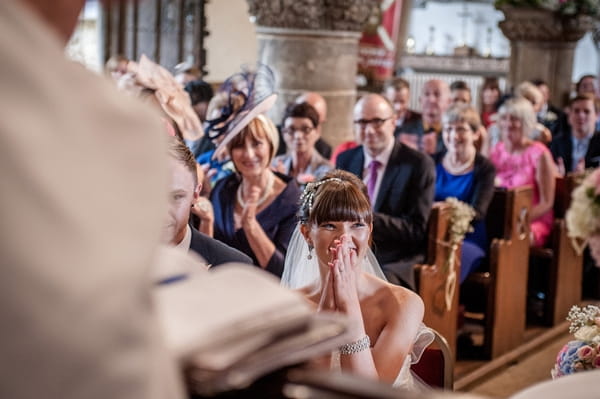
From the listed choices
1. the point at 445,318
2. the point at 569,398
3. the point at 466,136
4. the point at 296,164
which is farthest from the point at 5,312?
the point at 466,136

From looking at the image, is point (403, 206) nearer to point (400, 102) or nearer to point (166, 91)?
point (166, 91)

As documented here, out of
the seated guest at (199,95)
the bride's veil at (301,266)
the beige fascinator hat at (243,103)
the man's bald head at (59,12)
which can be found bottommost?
the bride's veil at (301,266)

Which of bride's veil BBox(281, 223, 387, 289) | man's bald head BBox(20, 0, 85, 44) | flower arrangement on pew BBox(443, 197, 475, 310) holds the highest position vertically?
man's bald head BBox(20, 0, 85, 44)

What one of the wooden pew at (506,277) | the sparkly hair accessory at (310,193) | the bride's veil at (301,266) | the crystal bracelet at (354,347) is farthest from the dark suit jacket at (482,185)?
the crystal bracelet at (354,347)

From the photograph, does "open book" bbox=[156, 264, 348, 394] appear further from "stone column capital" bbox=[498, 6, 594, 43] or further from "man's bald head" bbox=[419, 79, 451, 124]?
"stone column capital" bbox=[498, 6, 594, 43]

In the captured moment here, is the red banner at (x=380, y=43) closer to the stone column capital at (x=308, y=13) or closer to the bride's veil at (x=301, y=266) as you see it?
the stone column capital at (x=308, y=13)

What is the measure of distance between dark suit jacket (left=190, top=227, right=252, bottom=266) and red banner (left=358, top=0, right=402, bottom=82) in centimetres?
639

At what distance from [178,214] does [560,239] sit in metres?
3.80

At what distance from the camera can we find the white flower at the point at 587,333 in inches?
105

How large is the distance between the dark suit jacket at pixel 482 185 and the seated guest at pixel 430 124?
1.18 meters

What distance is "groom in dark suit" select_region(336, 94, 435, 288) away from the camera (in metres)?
5.01

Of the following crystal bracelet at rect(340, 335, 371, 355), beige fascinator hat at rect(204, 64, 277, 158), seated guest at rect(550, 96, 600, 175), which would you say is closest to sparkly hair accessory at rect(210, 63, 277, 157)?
beige fascinator hat at rect(204, 64, 277, 158)

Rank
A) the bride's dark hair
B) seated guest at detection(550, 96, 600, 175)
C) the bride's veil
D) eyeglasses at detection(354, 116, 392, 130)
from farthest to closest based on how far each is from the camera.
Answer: seated guest at detection(550, 96, 600, 175), eyeglasses at detection(354, 116, 392, 130), the bride's veil, the bride's dark hair

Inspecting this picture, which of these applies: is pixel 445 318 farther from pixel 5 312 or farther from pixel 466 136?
pixel 5 312
